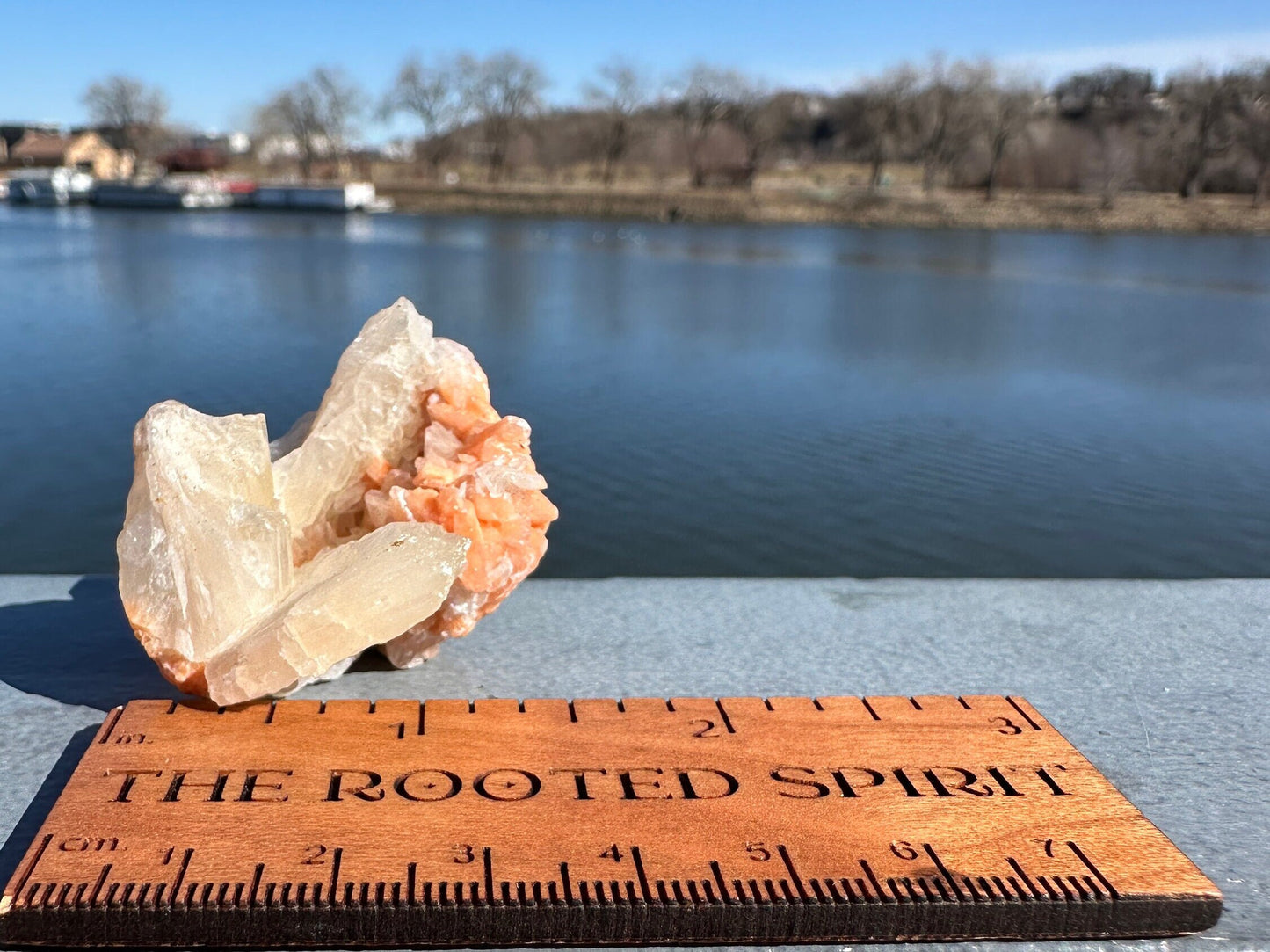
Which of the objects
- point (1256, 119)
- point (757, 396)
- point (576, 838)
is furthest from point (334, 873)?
point (1256, 119)

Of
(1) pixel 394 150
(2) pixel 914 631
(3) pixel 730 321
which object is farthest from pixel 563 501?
(1) pixel 394 150

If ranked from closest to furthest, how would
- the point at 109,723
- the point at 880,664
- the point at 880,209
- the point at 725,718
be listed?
the point at 109,723 → the point at 725,718 → the point at 880,664 → the point at 880,209

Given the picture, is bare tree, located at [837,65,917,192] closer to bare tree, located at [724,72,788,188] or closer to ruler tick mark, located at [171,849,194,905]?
bare tree, located at [724,72,788,188]

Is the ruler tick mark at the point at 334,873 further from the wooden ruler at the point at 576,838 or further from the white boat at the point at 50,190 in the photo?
the white boat at the point at 50,190

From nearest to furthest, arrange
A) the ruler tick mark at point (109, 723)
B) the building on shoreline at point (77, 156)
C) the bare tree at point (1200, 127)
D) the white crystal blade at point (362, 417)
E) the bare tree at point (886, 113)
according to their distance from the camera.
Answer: the ruler tick mark at point (109, 723) < the white crystal blade at point (362, 417) < the bare tree at point (1200, 127) < the bare tree at point (886, 113) < the building on shoreline at point (77, 156)

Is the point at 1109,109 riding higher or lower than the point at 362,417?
higher

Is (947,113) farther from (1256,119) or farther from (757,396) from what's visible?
(757,396)

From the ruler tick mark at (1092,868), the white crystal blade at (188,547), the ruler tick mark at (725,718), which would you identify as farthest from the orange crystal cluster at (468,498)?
the ruler tick mark at (1092,868)

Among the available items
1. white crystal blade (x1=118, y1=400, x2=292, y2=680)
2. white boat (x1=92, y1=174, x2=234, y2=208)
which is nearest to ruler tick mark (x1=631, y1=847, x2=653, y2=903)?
white crystal blade (x1=118, y1=400, x2=292, y2=680)
